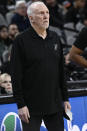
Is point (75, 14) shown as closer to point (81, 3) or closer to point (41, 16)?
point (81, 3)

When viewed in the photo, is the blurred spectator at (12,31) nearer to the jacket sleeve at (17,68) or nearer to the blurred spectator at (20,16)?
the blurred spectator at (20,16)

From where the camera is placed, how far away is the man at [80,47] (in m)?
5.83

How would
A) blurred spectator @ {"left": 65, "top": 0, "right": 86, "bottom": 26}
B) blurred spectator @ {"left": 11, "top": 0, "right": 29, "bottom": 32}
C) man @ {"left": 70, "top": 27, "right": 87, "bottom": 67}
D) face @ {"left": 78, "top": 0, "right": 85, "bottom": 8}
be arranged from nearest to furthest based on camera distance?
man @ {"left": 70, "top": 27, "right": 87, "bottom": 67}, blurred spectator @ {"left": 11, "top": 0, "right": 29, "bottom": 32}, face @ {"left": 78, "top": 0, "right": 85, "bottom": 8}, blurred spectator @ {"left": 65, "top": 0, "right": 86, "bottom": 26}

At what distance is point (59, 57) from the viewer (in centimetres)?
422

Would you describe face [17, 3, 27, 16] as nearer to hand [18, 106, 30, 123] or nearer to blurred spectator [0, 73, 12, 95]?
blurred spectator [0, 73, 12, 95]

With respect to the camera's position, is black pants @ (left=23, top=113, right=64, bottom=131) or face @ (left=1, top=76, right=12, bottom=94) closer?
black pants @ (left=23, top=113, right=64, bottom=131)

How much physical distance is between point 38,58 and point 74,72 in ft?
11.3

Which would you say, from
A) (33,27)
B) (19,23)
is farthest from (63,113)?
(19,23)

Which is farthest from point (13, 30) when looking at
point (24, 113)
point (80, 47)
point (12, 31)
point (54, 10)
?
point (24, 113)

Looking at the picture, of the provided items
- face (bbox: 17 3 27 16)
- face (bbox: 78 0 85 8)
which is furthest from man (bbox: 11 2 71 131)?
face (bbox: 78 0 85 8)

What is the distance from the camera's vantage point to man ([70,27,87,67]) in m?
5.83

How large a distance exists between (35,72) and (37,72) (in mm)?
19

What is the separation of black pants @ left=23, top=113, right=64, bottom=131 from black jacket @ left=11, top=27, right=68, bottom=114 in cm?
7

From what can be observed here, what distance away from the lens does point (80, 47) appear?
5918mm
